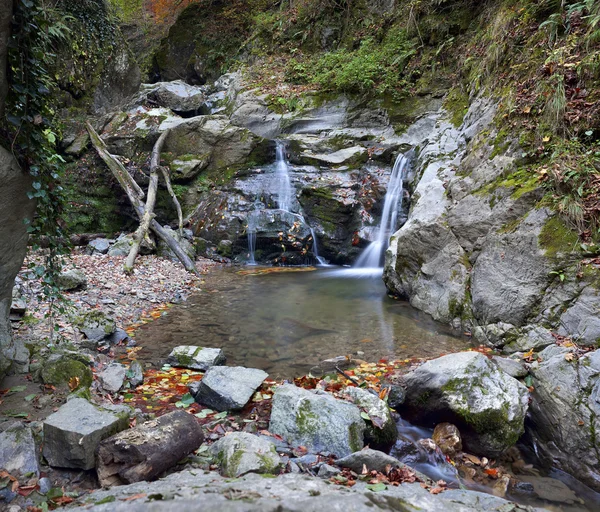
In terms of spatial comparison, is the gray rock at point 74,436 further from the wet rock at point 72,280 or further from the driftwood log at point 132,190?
the driftwood log at point 132,190

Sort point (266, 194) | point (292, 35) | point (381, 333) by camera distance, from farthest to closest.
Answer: point (292, 35)
point (266, 194)
point (381, 333)

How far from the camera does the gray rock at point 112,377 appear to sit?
3.92m

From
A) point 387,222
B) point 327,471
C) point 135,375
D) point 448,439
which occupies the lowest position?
point 448,439

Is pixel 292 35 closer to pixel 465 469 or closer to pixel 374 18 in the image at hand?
pixel 374 18

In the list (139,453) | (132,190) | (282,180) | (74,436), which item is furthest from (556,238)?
(132,190)

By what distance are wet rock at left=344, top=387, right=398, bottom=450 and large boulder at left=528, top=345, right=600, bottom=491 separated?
1.42 metres

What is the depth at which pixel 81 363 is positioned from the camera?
384 centimetres

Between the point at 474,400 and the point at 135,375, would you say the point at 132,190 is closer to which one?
the point at 135,375

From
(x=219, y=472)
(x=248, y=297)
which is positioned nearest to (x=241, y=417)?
(x=219, y=472)

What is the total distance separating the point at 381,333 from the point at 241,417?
320cm

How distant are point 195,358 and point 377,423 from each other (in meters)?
2.48

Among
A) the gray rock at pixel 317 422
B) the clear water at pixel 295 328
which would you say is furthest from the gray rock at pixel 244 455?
the clear water at pixel 295 328

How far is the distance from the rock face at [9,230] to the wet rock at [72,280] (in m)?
3.65

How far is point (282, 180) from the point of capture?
13.4 meters
